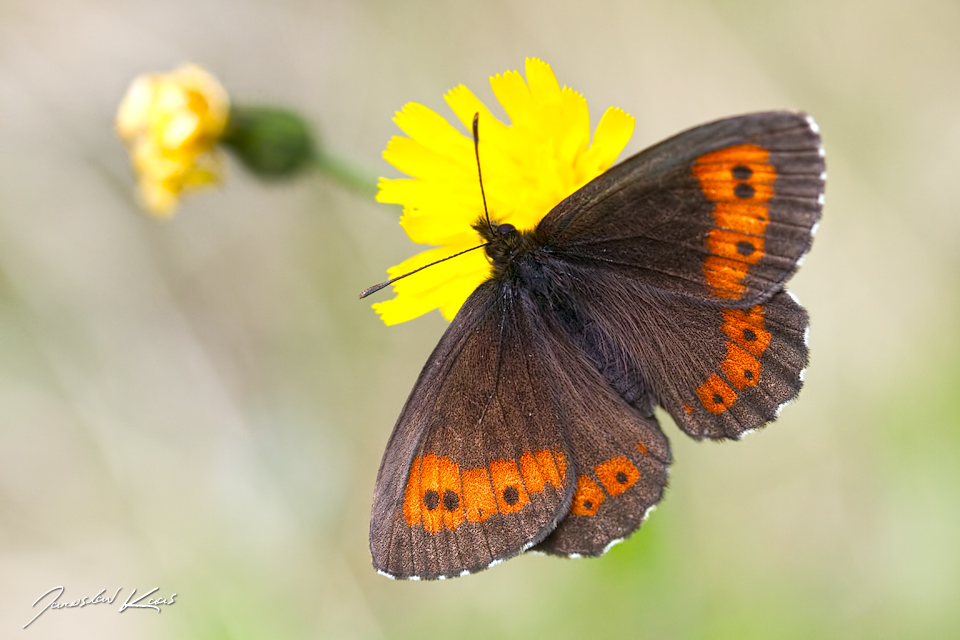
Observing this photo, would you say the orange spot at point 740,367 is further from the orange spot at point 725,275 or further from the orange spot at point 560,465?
the orange spot at point 560,465

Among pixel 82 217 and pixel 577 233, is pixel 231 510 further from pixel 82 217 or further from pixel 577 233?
pixel 577 233

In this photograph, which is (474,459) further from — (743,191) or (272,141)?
(272,141)

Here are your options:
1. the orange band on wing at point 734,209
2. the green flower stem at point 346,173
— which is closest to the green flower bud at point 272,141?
the green flower stem at point 346,173

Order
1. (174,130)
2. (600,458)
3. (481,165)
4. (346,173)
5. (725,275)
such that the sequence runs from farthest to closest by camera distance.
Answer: (174,130), (346,173), (481,165), (600,458), (725,275)

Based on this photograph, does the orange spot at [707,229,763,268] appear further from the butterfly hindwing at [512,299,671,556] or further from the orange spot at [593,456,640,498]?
the orange spot at [593,456,640,498]

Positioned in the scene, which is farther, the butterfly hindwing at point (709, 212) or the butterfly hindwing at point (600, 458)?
the butterfly hindwing at point (600, 458)

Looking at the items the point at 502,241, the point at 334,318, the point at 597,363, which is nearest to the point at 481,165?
the point at 502,241
